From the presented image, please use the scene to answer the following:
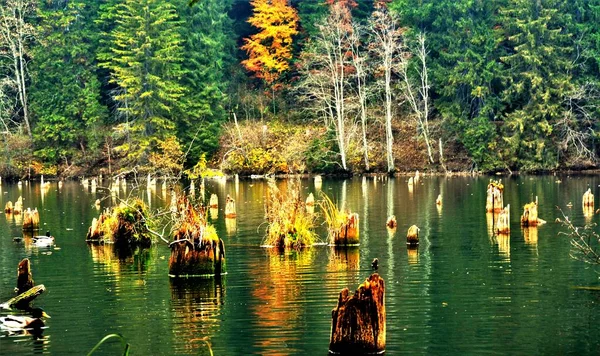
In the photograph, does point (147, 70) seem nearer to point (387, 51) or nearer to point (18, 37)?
point (18, 37)

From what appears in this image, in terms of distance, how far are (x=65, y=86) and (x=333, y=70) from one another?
18.5m

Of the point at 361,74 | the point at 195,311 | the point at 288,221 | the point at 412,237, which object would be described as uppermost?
the point at 361,74

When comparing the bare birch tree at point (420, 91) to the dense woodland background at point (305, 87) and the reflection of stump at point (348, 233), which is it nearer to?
the dense woodland background at point (305, 87)

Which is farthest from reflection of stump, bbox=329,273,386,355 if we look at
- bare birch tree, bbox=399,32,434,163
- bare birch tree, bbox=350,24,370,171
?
bare birch tree, bbox=399,32,434,163

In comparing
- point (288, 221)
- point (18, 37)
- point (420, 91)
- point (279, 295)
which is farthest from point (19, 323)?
point (18, 37)

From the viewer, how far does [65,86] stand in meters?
69.8

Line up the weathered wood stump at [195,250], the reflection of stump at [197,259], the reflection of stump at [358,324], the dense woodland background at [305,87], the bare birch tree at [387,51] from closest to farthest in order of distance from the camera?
the reflection of stump at [358,324] → the weathered wood stump at [195,250] → the reflection of stump at [197,259] → the bare birch tree at [387,51] → the dense woodland background at [305,87]

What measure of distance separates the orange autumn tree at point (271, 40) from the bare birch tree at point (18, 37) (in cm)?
1496

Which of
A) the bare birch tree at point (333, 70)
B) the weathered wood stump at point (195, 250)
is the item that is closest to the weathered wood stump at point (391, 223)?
the weathered wood stump at point (195, 250)

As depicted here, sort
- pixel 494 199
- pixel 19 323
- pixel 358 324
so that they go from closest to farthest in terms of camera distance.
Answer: pixel 358 324 → pixel 19 323 → pixel 494 199

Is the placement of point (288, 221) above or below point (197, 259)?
above

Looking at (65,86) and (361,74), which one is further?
(65,86)

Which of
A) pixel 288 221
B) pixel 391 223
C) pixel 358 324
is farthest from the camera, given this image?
pixel 391 223

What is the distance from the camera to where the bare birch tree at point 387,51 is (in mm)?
63906
